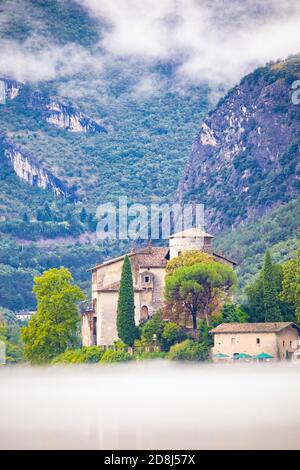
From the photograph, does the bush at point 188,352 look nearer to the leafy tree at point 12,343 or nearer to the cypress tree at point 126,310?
the cypress tree at point 126,310

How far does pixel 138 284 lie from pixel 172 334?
31.1 ft

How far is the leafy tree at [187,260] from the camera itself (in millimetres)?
138125

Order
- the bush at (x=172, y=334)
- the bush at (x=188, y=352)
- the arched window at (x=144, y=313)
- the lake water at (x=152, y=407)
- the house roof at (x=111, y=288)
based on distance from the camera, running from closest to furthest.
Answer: the lake water at (x=152, y=407), the bush at (x=188, y=352), the bush at (x=172, y=334), the arched window at (x=144, y=313), the house roof at (x=111, y=288)

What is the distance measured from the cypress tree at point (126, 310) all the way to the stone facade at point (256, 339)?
22.2 feet

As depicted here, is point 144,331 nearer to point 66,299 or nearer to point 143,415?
point 66,299

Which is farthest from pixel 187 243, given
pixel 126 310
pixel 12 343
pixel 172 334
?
pixel 12 343

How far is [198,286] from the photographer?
134 metres

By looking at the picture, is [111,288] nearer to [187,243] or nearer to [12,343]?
[187,243]

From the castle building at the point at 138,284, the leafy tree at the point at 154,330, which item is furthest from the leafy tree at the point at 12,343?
the leafy tree at the point at 154,330

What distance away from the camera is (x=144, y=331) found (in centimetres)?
13525

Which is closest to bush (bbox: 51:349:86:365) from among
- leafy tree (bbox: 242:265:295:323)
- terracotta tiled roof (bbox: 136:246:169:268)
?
terracotta tiled roof (bbox: 136:246:169:268)

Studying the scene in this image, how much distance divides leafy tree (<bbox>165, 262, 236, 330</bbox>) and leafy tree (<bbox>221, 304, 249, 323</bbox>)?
3.47 ft
